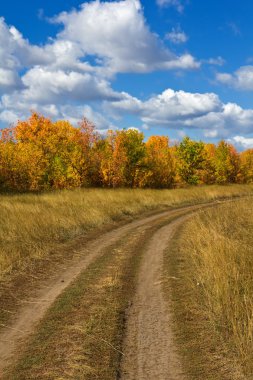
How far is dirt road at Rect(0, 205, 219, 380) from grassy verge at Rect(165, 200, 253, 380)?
261mm

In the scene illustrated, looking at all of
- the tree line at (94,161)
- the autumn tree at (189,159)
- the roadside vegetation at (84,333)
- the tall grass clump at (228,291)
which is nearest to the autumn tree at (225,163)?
the tree line at (94,161)

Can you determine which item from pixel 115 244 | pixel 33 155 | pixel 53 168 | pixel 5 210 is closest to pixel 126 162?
pixel 53 168

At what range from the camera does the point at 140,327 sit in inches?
249

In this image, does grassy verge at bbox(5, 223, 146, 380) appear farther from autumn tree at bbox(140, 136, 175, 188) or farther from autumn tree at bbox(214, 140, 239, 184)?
autumn tree at bbox(214, 140, 239, 184)

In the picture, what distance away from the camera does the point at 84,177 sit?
4125 centimetres

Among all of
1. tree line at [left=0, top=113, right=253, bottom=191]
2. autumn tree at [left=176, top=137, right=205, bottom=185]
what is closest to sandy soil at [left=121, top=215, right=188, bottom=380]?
tree line at [left=0, top=113, right=253, bottom=191]

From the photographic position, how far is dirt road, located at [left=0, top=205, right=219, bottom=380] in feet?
16.4

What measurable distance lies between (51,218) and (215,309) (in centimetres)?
1152

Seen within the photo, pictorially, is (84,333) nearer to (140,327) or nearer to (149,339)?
(140,327)

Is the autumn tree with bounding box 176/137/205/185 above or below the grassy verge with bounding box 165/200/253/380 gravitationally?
above

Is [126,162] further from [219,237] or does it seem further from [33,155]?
[219,237]

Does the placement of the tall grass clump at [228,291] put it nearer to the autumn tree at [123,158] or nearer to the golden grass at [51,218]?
the golden grass at [51,218]

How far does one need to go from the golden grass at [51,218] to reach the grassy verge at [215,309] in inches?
186

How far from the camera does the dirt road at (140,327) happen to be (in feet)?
16.4
